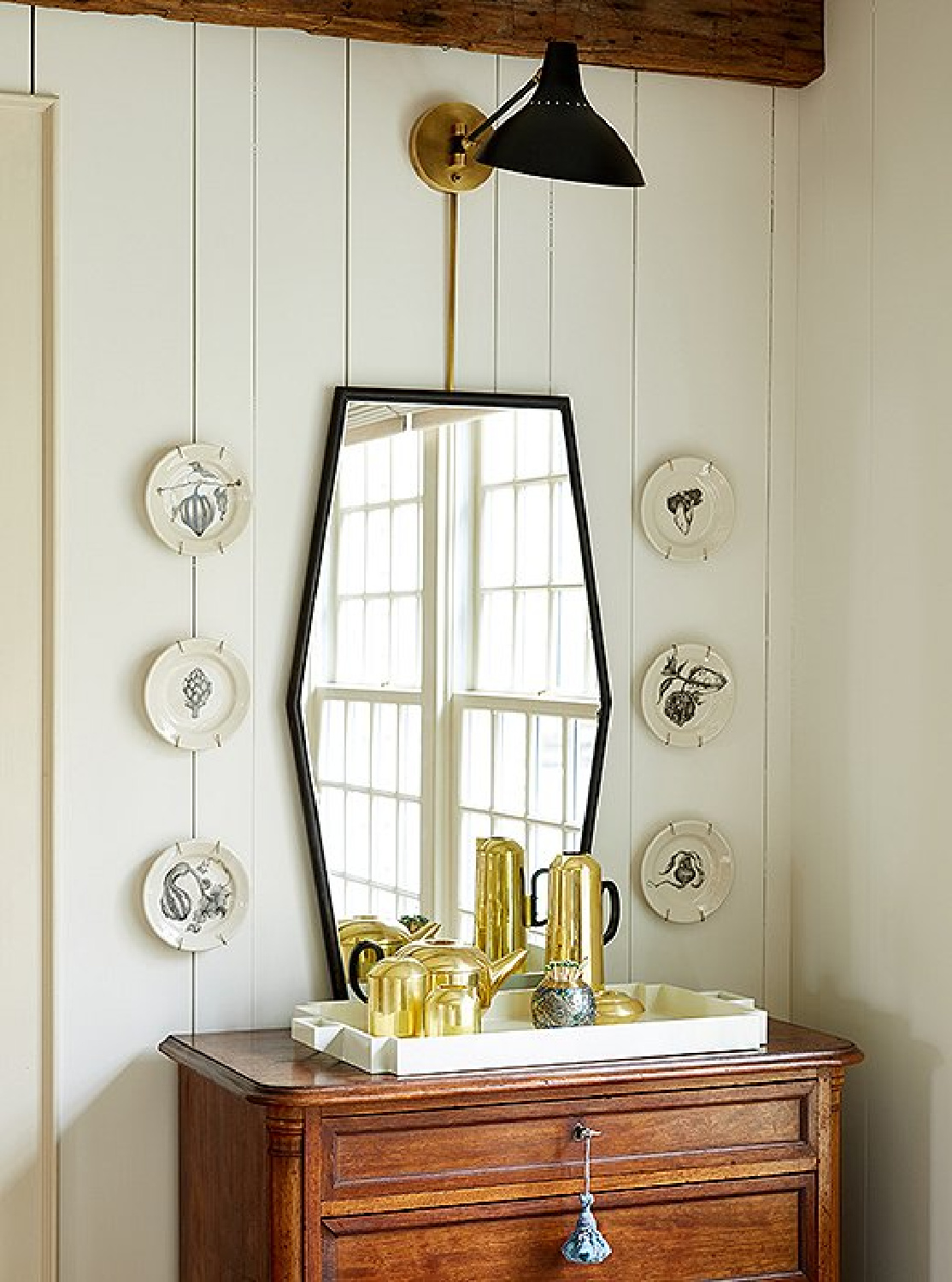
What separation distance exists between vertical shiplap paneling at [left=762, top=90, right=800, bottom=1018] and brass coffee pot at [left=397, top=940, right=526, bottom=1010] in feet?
1.87

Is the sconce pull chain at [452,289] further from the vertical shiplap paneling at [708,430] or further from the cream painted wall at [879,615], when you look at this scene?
the cream painted wall at [879,615]

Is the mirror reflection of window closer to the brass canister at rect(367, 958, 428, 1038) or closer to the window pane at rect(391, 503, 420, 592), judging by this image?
the window pane at rect(391, 503, 420, 592)

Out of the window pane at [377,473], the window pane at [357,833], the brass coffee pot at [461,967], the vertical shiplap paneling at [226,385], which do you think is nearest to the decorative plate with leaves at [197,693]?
the vertical shiplap paneling at [226,385]

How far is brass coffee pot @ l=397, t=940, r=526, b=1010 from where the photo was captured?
2746 millimetres

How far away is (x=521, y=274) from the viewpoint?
3.15m

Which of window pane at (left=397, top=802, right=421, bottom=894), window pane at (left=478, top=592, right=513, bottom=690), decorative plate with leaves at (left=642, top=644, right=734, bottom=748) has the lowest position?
window pane at (left=397, top=802, right=421, bottom=894)

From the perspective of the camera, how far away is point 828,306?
322cm

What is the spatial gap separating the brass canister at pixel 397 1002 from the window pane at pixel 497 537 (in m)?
0.69

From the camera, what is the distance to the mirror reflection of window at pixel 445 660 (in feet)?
9.84

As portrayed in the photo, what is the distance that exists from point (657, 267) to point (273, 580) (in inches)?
34.1

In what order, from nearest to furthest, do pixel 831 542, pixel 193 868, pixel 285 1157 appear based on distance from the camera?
pixel 285 1157 → pixel 193 868 → pixel 831 542

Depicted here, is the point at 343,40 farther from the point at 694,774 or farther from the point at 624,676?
the point at 694,774

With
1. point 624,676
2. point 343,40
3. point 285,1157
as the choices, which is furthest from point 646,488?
point 285,1157

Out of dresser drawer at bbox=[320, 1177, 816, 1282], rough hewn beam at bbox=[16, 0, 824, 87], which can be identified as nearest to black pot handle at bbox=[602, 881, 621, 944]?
dresser drawer at bbox=[320, 1177, 816, 1282]
